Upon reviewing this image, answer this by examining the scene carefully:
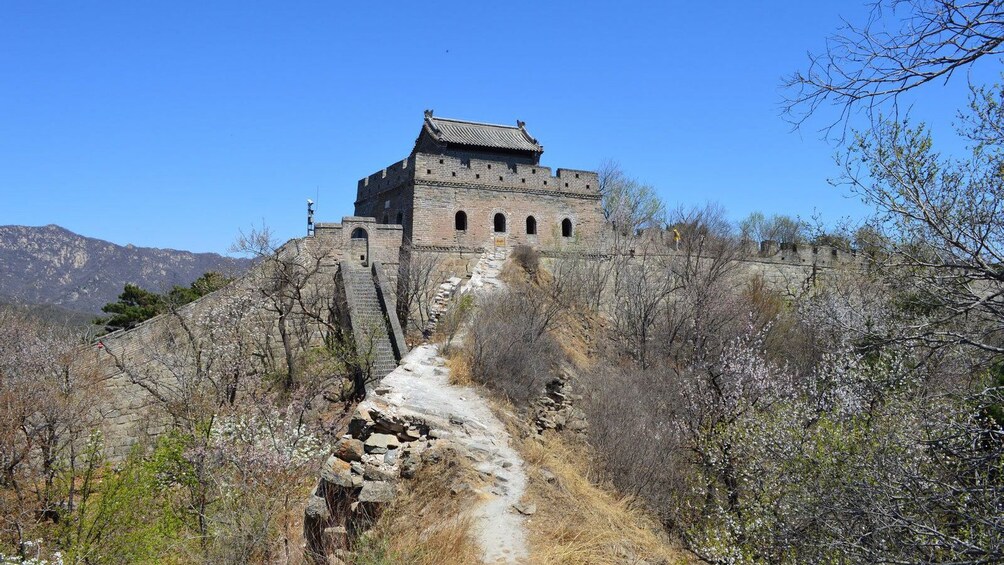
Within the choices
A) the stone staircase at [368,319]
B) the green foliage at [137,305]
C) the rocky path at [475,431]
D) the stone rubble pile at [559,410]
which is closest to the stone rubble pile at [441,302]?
the stone staircase at [368,319]

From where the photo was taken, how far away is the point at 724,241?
23.3 meters

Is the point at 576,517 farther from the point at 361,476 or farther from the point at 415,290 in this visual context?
the point at 415,290

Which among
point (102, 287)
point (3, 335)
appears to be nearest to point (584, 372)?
point (3, 335)

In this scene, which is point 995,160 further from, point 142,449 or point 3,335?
point 3,335

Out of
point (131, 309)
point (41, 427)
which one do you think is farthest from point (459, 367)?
point (131, 309)

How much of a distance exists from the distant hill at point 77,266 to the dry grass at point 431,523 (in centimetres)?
4719

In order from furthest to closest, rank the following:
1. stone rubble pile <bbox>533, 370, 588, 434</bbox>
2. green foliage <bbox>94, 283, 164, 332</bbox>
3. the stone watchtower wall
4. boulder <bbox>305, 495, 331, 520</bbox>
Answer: green foliage <bbox>94, 283, 164, 332</bbox> < the stone watchtower wall < stone rubble pile <bbox>533, 370, 588, 434</bbox> < boulder <bbox>305, 495, 331, 520</bbox>

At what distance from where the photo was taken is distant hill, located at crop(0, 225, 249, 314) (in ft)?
168

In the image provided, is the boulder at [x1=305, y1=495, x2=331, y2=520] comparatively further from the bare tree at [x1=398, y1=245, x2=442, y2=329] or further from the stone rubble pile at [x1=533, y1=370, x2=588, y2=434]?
the bare tree at [x1=398, y1=245, x2=442, y2=329]

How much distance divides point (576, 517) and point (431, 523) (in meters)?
1.58

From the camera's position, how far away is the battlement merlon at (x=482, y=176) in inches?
820

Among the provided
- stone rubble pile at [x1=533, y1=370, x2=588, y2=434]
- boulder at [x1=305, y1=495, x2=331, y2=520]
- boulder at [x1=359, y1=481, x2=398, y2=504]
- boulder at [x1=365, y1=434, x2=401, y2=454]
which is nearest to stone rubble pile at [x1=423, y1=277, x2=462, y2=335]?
stone rubble pile at [x1=533, y1=370, x2=588, y2=434]

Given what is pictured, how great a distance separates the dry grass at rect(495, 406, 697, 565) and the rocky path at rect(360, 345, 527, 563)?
19cm

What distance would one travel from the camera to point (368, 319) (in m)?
18.2
